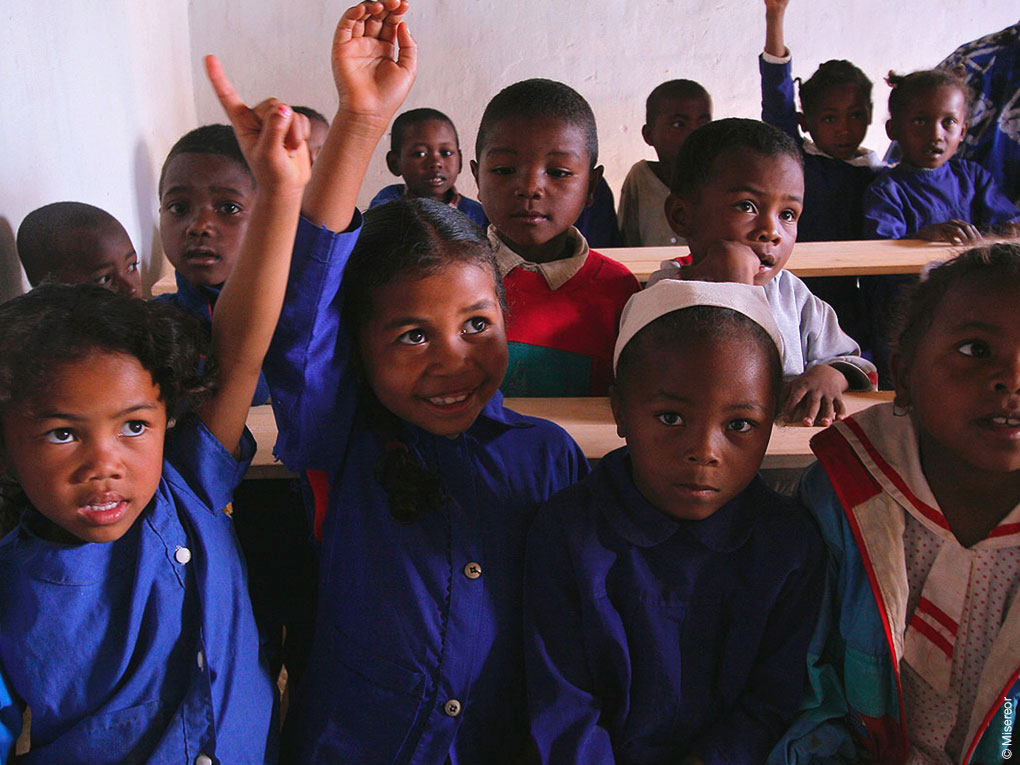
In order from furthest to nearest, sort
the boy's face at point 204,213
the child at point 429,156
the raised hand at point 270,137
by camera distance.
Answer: the child at point 429,156
the boy's face at point 204,213
the raised hand at point 270,137

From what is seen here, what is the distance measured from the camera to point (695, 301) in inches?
42.0

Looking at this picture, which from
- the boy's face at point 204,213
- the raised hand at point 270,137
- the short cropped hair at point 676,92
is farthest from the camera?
the short cropped hair at point 676,92

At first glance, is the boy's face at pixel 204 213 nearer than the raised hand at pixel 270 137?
No

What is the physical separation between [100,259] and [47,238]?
112mm

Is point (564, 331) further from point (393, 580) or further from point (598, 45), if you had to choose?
point (598, 45)

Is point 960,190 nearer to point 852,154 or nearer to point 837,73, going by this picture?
point 852,154

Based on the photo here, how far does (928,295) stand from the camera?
3.54 feet

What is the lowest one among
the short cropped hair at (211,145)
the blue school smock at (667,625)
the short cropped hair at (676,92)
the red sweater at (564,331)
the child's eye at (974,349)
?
the blue school smock at (667,625)

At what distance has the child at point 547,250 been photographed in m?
1.65

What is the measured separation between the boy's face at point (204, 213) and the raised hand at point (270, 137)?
0.82 metres

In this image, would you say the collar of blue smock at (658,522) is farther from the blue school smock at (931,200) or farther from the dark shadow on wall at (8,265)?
the blue school smock at (931,200)

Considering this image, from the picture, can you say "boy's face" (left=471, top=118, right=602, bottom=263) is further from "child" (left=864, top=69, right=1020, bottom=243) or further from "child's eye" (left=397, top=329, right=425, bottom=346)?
"child" (left=864, top=69, right=1020, bottom=243)

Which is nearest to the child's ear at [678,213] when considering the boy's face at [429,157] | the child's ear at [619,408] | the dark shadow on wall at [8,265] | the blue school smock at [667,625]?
the child's ear at [619,408]

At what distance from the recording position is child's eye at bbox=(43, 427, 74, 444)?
93 cm
